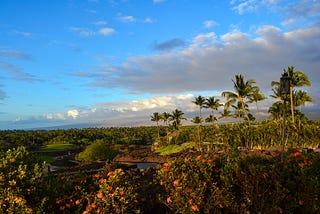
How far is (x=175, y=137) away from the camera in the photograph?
240 feet

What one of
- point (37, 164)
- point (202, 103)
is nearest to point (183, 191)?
point (37, 164)

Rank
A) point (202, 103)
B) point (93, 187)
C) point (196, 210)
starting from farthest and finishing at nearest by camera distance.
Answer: point (202, 103) → point (93, 187) → point (196, 210)

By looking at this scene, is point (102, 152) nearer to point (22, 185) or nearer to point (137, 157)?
point (137, 157)

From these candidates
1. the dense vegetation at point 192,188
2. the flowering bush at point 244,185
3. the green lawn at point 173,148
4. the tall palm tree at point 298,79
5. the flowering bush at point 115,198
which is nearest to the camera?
the flowering bush at point 244,185

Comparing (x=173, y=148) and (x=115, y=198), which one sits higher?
(x=115, y=198)

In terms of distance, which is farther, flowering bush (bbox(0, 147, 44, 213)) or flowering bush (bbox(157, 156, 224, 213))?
flowering bush (bbox(157, 156, 224, 213))

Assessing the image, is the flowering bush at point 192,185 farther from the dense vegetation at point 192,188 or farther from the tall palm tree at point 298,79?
the tall palm tree at point 298,79

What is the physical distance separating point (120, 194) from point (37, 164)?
6.87 ft

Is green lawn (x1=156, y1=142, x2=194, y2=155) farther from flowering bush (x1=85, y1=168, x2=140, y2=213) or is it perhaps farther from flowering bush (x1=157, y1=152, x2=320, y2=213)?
flowering bush (x1=85, y1=168, x2=140, y2=213)

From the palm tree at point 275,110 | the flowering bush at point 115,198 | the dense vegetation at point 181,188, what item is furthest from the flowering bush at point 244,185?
the palm tree at point 275,110

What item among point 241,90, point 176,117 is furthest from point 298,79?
point 176,117

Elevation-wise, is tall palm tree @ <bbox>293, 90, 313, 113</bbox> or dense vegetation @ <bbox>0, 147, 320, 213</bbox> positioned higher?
tall palm tree @ <bbox>293, 90, 313, 113</bbox>

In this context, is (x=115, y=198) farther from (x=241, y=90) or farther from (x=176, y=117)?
(x=176, y=117)

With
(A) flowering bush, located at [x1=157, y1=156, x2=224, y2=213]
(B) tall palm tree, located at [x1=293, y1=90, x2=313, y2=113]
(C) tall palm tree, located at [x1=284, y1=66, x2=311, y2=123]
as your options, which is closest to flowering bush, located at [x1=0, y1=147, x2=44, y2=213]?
(A) flowering bush, located at [x1=157, y1=156, x2=224, y2=213]
